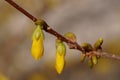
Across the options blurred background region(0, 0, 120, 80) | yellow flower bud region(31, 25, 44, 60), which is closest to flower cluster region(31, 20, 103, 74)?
yellow flower bud region(31, 25, 44, 60)

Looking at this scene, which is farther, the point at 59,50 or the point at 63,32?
the point at 63,32

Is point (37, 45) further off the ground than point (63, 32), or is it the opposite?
point (63, 32)

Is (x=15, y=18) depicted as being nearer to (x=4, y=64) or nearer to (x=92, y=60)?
(x=4, y=64)

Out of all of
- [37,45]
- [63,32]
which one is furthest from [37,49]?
[63,32]

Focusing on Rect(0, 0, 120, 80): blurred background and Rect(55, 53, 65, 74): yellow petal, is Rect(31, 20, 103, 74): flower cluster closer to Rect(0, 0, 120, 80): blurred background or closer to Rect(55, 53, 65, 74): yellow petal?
Rect(55, 53, 65, 74): yellow petal

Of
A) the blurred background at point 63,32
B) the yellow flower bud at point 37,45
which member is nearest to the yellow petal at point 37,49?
the yellow flower bud at point 37,45

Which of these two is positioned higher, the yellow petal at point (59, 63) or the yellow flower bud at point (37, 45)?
the yellow flower bud at point (37, 45)

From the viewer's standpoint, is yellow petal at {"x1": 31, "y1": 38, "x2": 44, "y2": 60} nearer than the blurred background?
Yes

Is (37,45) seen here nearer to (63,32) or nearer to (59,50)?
(59,50)

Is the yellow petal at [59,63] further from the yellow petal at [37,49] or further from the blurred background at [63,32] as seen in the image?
the blurred background at [63,32]
